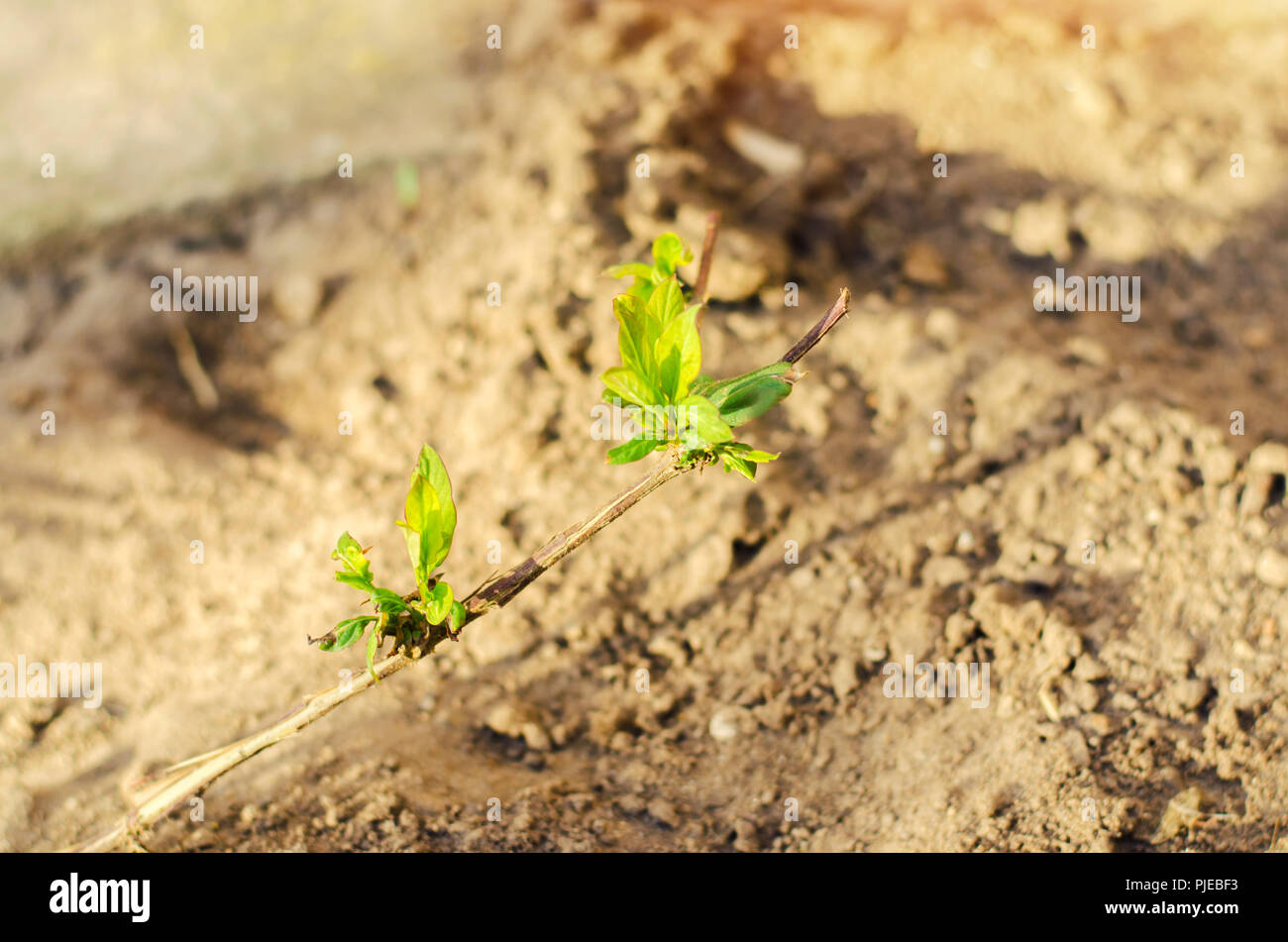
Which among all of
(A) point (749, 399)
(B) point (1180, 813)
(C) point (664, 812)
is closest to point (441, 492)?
A: (A) point (749, 399)

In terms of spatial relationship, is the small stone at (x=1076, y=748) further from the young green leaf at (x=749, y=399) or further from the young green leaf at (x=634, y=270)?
the young green leaf at (x=634, y=270)

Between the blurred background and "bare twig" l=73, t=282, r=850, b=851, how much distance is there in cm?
27

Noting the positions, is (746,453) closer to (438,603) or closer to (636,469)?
(438,603)

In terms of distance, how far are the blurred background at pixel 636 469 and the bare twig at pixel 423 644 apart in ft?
0.87

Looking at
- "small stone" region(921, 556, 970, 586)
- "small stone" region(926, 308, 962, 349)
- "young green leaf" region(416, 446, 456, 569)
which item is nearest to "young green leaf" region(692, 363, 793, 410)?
"young green leaf" region(416, 446, 456, 569)

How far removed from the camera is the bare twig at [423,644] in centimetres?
143

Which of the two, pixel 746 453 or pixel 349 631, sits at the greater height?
pixel 746 453

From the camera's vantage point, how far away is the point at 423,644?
148cm

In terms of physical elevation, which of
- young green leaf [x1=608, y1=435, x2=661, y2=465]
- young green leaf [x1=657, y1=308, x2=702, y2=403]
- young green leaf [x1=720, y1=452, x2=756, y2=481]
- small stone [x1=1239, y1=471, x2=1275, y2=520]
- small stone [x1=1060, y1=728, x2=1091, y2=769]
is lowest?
small stone [x1=1060, y1=728, x2=1091, y2=769]

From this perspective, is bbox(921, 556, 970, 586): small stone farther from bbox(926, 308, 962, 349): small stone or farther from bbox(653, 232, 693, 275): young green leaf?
bbox(653, 232, 693, 275): young green leaf

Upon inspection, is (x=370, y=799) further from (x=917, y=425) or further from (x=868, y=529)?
(x=917, y=425)

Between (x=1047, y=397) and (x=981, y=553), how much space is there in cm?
48

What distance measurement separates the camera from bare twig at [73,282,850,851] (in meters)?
1.43

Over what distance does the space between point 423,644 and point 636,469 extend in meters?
1.04
